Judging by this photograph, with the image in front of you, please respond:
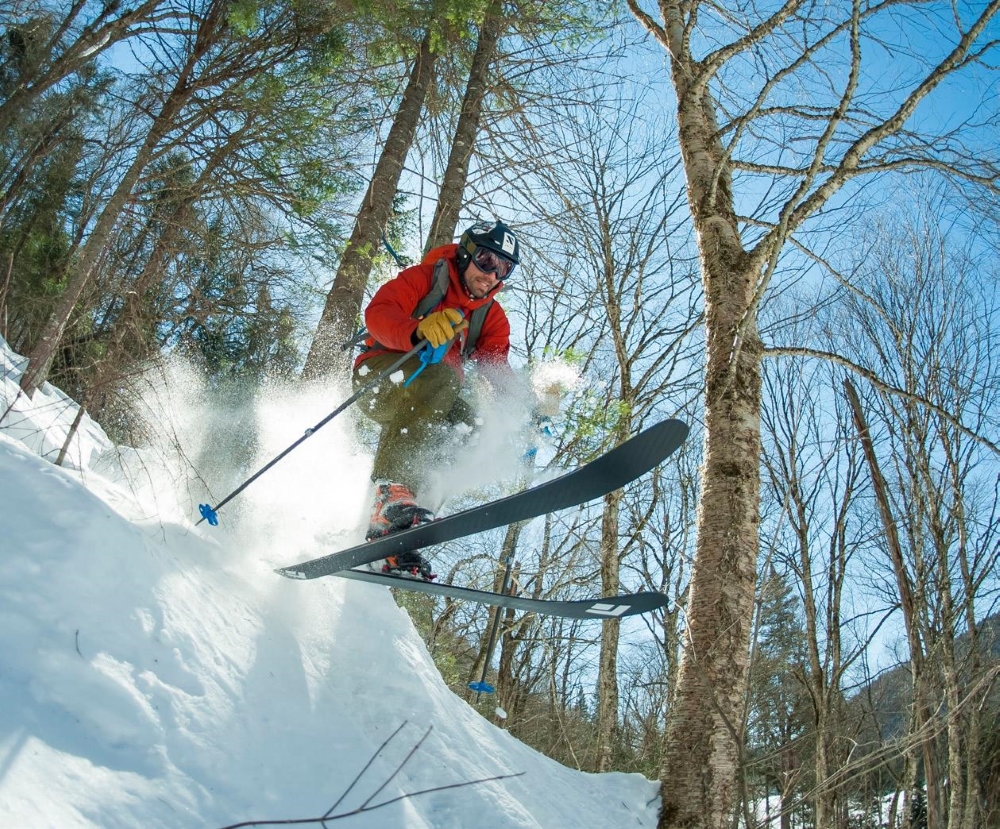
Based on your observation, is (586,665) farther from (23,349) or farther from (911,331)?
(23,349)

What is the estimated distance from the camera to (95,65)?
13336 millimetres

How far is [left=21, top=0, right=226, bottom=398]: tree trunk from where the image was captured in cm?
579

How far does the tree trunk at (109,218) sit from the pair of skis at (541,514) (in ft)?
11.6

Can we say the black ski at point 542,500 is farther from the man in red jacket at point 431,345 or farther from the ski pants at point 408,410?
the ski pants at point 408,410

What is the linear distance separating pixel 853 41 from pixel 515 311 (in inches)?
281

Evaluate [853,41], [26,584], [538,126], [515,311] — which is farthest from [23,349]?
[853,41]

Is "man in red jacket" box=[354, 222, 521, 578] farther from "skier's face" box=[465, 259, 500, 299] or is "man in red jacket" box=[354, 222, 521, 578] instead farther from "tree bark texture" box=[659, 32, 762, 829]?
"tree bark texture" box=[659, 32, 762, 829]

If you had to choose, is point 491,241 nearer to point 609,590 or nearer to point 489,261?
point 489,261

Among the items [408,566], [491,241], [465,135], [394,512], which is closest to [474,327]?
[491,241]

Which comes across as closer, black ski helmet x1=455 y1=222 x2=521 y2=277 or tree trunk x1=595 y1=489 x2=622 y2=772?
black ski helmet x1=455 y1=222 x2=521 y2=277

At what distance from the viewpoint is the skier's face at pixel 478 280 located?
13.1 feet

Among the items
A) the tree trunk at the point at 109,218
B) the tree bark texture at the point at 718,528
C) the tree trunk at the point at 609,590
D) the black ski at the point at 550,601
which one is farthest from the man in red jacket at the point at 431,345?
the tree trunk at the point at 609,590

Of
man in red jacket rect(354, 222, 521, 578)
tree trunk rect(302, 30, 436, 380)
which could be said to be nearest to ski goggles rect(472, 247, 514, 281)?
man in red jacket rect(354, 222, 521, 578)

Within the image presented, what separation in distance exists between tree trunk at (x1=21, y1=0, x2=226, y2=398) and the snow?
8.26 ft
